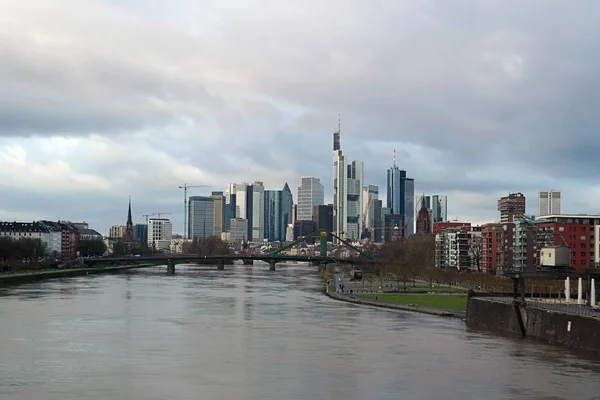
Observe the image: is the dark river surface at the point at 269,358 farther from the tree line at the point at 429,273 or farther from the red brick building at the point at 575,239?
Result: the red brick building at the point at 575,239

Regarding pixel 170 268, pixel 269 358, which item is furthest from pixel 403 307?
pixel 170 268

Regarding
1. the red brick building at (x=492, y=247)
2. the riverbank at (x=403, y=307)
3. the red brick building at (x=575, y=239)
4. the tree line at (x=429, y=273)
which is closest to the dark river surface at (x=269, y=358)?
the riverbank at (x=403, y=307)

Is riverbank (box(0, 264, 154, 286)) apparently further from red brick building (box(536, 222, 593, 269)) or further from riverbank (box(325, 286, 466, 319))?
red brick building (box(536, 222, 593, 269))

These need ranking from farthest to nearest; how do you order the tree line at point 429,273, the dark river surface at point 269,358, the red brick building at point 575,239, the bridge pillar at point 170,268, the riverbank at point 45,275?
the bridge pillar at point 170,268
the red brick building at point 575,239
the riverbank at point 45,275
the tree line at point 429,273
the dark river surface at point 269,358

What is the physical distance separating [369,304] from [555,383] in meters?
41.7

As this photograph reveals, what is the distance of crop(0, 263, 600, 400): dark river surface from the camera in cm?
3173

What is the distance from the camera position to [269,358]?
130 feet

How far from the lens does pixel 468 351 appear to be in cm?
4334

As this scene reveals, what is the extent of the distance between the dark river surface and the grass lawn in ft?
25.9

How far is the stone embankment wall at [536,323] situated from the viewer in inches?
1709

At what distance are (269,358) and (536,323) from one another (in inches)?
709

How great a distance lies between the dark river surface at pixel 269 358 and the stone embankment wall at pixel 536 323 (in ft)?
4.05

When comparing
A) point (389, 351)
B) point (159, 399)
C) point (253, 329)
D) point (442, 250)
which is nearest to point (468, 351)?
point (389, 351)

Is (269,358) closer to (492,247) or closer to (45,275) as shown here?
(45,275)
